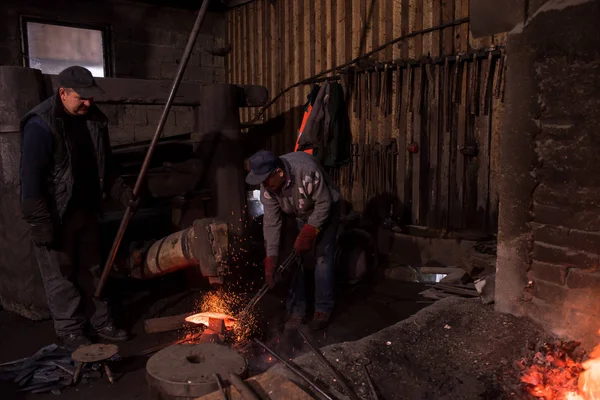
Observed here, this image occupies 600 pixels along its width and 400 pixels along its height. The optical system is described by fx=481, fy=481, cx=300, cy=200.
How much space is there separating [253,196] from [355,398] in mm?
7415

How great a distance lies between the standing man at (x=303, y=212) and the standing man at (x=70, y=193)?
1.42m

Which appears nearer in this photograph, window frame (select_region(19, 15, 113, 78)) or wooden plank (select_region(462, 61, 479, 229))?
wooden plank (select_region(462, 61, 479, 229))

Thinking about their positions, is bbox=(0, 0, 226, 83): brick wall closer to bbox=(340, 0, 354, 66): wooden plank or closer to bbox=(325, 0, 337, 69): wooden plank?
bbox=(325, 0, 337, 69): wooden plank

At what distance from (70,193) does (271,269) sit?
2.05 metres

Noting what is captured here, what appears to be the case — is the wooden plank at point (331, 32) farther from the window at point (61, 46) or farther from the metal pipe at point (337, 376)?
the metal pipe at point (337, 376)

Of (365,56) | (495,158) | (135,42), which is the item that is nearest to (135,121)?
(135,42)

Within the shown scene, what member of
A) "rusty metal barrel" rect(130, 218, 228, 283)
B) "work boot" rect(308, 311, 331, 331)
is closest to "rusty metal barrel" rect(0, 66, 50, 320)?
"rusty metal barrel" rect(130, 218, 228, 283)

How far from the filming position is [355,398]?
2.73 meters

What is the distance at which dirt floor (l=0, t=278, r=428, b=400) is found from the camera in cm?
408

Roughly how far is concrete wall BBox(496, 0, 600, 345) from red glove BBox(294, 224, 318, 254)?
6.03 feet

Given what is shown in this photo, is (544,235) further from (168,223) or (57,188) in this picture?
(168,223)

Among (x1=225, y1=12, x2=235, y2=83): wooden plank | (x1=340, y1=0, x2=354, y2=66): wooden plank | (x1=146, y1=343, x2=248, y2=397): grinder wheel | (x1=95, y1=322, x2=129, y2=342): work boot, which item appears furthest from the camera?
(x1=225, y1=12, x2=235, y2=83): wooden plank

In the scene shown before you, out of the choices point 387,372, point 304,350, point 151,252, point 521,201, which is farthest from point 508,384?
point 151,252

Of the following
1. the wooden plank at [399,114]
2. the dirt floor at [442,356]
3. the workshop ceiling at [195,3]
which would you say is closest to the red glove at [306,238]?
the dirt floor at [442,356]
